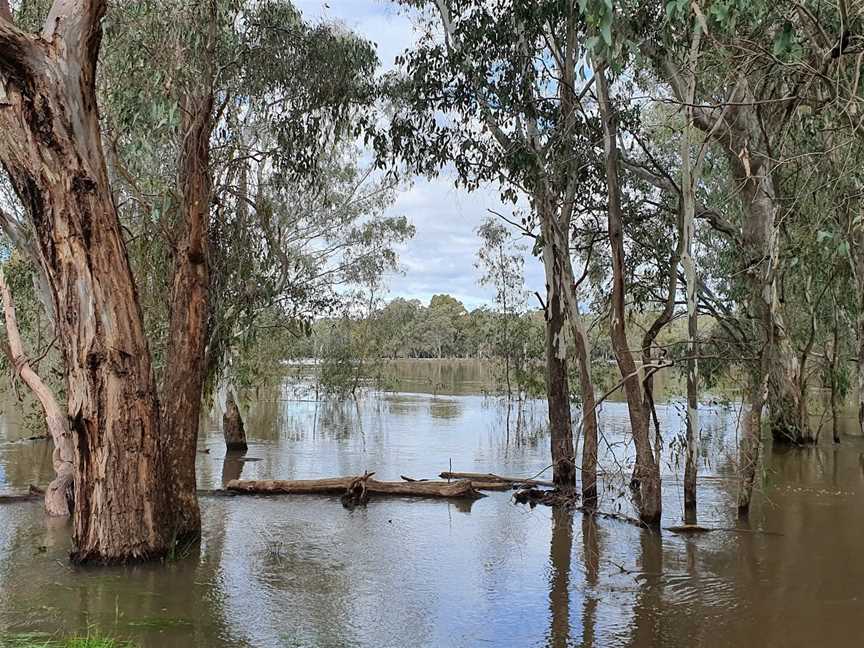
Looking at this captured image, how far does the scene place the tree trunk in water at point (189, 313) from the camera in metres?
6.81

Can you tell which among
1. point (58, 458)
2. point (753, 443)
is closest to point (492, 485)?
point (753, 443)

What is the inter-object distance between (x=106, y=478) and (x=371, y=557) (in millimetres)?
2295

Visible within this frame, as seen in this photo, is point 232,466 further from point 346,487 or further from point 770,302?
point 770,302

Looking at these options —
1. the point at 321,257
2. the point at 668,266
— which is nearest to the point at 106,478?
the point at 668,266

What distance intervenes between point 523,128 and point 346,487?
477 cm

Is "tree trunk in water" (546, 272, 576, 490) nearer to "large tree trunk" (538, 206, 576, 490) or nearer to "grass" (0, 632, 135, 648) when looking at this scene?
"large tree trunk" (538, 206, 576, 490)

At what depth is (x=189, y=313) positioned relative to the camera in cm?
691

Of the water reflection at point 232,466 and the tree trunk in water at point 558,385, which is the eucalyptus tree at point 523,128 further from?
the water reflection at point 232,466

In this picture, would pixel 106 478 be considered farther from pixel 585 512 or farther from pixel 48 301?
pixel 585 512

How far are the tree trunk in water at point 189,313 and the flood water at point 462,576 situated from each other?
0.70 meters

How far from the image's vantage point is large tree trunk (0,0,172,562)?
5.36 metres

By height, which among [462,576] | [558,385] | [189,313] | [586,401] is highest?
[189,313]

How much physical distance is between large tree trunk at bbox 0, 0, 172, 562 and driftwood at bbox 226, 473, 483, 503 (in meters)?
3.23

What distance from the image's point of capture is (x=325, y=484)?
9250 millimetres
